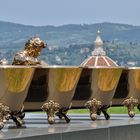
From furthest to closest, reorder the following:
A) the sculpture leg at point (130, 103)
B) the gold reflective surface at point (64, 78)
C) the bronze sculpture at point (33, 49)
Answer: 1. the sculpture leg at point (130, 103)
2. the bronze sculpture at point (33, 49)
3. the gold reflective surface at point (64, 78)

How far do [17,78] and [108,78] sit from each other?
7.42ft

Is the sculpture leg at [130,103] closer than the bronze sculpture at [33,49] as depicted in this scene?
No

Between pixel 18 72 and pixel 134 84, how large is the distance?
11.2 feet

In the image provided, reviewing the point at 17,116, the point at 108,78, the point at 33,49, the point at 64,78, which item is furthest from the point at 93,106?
the point at 17,116

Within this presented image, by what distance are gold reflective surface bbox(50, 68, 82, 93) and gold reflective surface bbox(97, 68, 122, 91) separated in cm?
68

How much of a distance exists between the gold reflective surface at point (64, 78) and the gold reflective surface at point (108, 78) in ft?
2.23

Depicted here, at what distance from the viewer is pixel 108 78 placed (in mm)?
10484

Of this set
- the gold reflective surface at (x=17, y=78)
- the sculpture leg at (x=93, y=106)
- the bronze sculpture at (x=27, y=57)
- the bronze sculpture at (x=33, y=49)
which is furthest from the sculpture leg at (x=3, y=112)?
the sculpture leg at (x=93, y=106)

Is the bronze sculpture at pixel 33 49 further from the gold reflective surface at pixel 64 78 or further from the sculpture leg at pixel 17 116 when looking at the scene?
the sculpture leg at pixel 17 116

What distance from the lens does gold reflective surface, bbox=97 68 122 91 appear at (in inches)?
409

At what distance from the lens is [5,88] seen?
8500 millimetres

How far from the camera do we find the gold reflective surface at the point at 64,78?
371 inches

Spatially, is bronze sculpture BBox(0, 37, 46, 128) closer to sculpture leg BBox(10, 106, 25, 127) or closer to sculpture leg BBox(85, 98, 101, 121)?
sculpture leg BBox(10, 106, 25, 127)

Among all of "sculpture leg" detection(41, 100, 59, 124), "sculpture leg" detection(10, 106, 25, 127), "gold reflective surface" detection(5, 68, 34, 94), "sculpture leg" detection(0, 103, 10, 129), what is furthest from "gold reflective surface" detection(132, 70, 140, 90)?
"sculpture leg" detection(0, 103, 10, 129)
